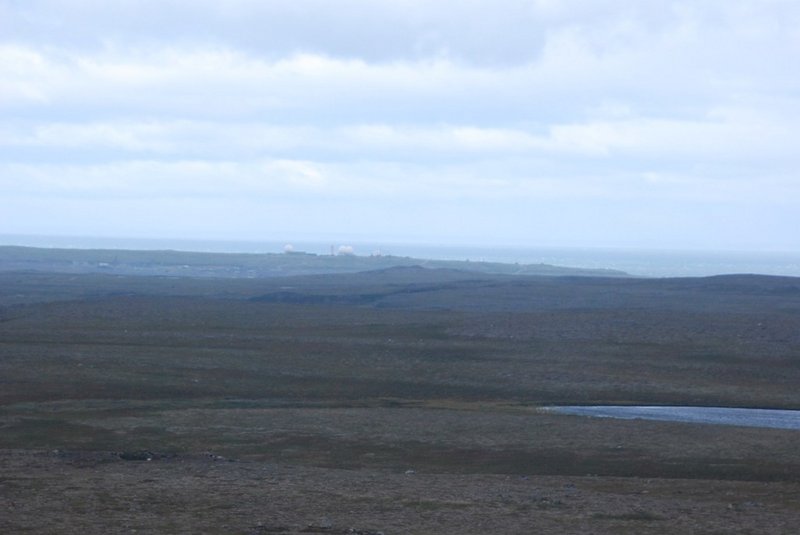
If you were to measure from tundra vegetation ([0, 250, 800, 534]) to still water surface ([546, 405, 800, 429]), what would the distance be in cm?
128

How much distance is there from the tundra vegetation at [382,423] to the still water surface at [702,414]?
1279mm

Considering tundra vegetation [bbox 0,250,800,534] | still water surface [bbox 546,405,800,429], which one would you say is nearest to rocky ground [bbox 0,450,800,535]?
tundra vegetation [bbox 0,250,800,534]

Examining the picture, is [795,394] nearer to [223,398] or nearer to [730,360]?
[730,360]

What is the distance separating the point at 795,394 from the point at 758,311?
98.3 ft

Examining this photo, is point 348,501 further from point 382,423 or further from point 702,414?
point 702,414

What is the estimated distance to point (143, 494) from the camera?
17875 millimetres

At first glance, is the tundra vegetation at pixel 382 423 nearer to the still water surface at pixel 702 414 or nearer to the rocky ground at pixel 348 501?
the rocky ground at pixel 348 501

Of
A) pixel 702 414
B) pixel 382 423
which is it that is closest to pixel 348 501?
pixel 382 423

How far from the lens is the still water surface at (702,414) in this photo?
1172 inches

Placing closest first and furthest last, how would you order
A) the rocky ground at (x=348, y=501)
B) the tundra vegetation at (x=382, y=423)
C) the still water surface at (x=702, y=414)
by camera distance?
1. the rocky ground at (x=348, y=501)
2. the tundra vegetation at (x=382, y=423)
3. the still water surface at (x=702, y=414)

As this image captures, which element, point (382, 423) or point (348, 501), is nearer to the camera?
point (348, 501)

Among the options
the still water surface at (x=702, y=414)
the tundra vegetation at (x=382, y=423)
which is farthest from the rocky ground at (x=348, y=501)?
the still water surface at (x=702, y=414)

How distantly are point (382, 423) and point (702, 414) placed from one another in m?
9.25

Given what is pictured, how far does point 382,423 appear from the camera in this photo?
90.4 ft
